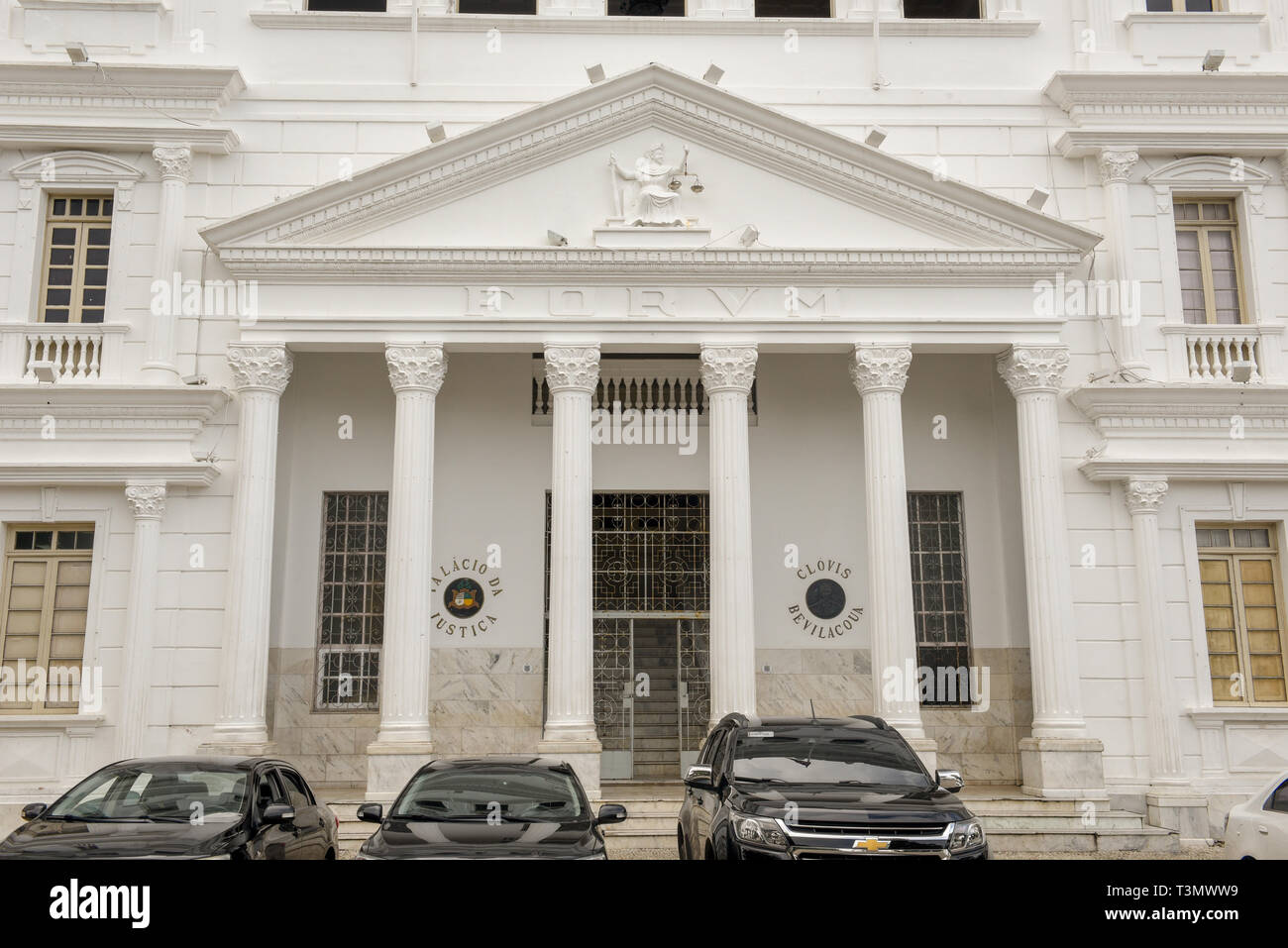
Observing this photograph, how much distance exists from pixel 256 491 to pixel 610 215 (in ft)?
22.5

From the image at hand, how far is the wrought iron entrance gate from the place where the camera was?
63.7ft

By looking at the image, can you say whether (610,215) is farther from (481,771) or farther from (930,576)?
(481,771)

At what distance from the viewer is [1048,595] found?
1722cm

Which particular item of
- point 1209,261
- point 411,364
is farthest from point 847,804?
point 1209,261

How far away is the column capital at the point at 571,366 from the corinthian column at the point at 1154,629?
867 centimetres

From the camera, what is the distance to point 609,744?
1939cm

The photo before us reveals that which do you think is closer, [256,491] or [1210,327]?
[256,491]

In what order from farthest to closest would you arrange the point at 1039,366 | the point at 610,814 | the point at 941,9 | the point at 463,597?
1. the point at 941,9
2. the point at 463,597
3. the point at 1039,366
4. the point at 610,814

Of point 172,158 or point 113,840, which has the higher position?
point 172,158

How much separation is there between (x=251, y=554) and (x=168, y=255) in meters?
5.18

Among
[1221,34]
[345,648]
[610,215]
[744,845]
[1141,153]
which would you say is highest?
[1221,34]

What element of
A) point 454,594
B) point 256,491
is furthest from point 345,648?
point 256,491

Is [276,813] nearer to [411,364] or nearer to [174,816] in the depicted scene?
[174,816]

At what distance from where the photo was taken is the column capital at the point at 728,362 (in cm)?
1761
